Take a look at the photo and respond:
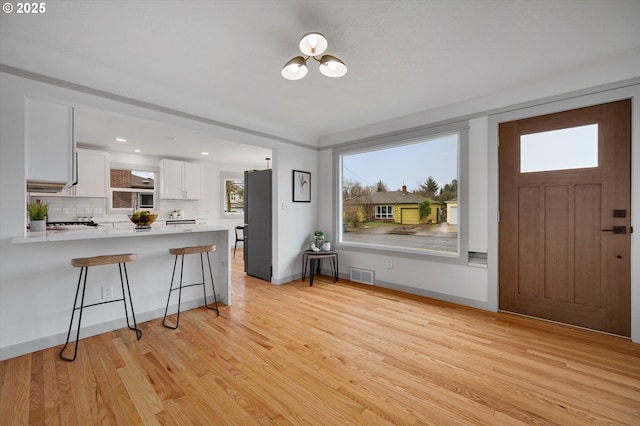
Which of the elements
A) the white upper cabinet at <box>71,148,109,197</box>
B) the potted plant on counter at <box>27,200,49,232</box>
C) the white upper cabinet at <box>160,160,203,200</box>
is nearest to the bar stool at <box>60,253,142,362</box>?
the potted plant on counter at <box>27,200,49,232</box>

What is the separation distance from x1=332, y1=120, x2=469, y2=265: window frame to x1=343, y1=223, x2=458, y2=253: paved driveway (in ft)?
0.24

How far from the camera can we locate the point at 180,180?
6.32 metres

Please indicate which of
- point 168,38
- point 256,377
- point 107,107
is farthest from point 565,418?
point 107,107

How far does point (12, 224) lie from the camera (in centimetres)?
216

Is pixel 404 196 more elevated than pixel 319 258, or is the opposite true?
pixel 404 196

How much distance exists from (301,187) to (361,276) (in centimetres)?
183

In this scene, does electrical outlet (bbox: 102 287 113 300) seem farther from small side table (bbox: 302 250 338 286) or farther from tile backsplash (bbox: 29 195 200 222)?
tile backsplash (bbox: 29 195 200 222)

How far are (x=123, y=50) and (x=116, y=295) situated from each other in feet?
7.62

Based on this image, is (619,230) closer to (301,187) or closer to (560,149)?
(560,149)

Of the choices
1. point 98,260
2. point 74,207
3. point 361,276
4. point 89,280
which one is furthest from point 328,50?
point 74,207

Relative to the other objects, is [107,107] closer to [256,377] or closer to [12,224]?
[12,224]

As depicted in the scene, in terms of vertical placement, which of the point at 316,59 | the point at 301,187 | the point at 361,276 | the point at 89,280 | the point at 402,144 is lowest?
the point at 361,276

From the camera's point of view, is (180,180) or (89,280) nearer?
(89,280)

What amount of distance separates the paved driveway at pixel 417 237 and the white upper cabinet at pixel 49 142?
12.2ft
